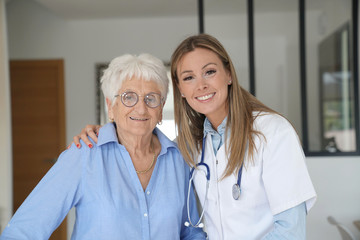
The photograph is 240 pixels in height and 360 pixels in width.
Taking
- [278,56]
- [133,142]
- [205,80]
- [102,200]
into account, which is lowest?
[102,200]

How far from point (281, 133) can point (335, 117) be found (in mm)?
3471

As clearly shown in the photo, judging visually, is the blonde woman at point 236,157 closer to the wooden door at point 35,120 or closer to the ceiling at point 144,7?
the ceiling at point 144,7

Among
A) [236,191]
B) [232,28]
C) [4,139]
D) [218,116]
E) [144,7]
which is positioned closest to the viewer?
[236,191]

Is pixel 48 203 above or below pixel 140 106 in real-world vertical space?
below

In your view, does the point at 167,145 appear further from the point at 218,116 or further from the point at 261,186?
the point at 261,186

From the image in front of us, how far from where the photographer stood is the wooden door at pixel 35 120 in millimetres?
4996

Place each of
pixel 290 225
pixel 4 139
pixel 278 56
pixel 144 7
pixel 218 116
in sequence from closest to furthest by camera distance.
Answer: pixel 290 225 < pixel 218 116 < pixel 4 139 < pixel 278 56 < pixel 144 7

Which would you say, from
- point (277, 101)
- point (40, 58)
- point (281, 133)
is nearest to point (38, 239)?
point (281, 133)

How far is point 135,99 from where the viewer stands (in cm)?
153

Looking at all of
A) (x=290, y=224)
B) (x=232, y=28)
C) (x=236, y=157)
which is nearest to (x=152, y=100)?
(x=236, y=157)

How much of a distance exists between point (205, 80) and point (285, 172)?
50 cm

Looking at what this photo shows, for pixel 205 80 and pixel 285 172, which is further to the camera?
pixel 205 80

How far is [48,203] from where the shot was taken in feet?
4.43

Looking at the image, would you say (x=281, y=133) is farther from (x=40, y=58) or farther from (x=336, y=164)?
(x=40, y=58)
